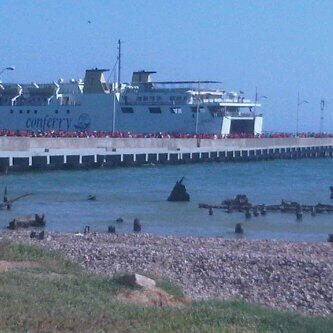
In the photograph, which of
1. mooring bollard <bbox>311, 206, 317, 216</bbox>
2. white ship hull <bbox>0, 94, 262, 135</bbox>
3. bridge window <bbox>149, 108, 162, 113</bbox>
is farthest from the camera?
bridge window <bbox>149, 108, 162, 113</bbox>

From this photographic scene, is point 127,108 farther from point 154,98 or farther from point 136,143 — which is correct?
point 136,143

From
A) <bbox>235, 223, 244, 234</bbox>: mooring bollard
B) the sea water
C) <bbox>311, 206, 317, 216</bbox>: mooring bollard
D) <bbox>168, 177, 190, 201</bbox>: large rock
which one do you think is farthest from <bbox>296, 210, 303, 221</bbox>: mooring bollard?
<bbox>168, 177, 190, 201</bbox>: large rock

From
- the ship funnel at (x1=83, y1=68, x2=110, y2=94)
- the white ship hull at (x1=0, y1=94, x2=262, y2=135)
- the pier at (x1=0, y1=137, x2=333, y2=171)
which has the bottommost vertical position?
the pier at (x1=0, y1=137, x2=333, y2=171)

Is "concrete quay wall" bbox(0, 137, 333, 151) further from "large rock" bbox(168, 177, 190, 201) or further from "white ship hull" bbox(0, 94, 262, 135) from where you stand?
"large rock" bbox(168, 177, 190, 201)

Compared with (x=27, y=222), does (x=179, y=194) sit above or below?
above

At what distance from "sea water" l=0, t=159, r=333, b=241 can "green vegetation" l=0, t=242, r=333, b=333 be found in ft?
39.7

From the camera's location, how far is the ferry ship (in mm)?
68812

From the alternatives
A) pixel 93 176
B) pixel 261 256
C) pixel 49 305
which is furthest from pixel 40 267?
pixel 93 176

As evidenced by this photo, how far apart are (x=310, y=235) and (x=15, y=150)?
2123cm

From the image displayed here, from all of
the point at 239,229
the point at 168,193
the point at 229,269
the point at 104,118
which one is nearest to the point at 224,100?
the point at 104,118

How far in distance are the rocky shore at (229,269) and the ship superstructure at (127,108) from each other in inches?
2057

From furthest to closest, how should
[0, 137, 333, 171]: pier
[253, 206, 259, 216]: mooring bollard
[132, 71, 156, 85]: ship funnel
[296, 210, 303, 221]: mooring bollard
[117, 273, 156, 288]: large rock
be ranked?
[132, 71, 156, 85]: ship funnel, [0, 137, 333, 171]: pier, [253, 206, 259, 216]: mooring bollard, [296, 210, 303, 221]: mooring bollard, [117, 273, 156, 288]: large rock

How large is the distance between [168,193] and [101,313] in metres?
27.5

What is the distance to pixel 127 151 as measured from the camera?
47875mm
